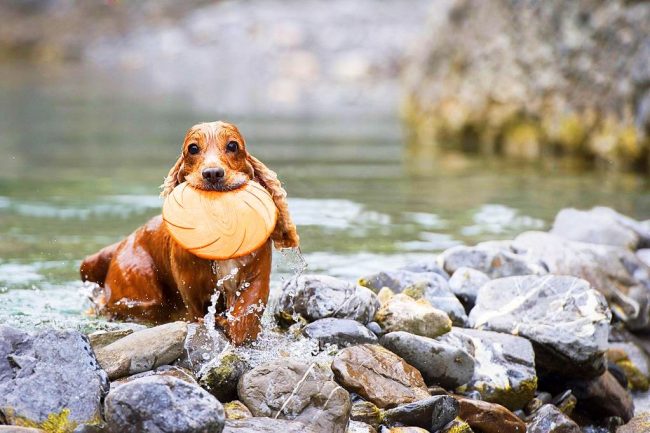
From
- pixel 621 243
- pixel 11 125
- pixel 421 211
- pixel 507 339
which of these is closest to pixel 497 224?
pixel 421 211

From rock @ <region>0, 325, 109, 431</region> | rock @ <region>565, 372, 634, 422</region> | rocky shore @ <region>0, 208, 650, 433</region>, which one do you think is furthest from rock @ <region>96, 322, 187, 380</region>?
rock @ <region>565, 372, 634, 422</region>

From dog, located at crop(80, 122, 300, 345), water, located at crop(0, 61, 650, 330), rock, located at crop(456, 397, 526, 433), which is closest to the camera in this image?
dog, located at crop(80, 122, 300, 345)

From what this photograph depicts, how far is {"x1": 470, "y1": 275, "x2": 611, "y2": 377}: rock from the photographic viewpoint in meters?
5.53

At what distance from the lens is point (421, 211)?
35.8 feet

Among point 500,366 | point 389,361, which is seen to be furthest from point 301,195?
point 389,361

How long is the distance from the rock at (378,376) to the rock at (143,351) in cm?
78

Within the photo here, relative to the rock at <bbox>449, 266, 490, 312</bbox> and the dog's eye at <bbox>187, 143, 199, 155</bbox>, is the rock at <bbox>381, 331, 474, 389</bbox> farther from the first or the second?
the dog's eye at <bbox>187, 143, 199, 155</bbox>

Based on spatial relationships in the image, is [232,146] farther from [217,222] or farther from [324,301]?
[324,301]

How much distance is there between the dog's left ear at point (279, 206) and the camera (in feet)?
16.5

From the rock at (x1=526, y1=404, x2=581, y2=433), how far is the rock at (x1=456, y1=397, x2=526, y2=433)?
10cm

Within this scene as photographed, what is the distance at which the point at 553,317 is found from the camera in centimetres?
572

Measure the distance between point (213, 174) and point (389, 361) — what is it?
1.29 m

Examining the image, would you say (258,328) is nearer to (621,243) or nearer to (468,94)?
(621,243)

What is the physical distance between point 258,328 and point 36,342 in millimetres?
1102
